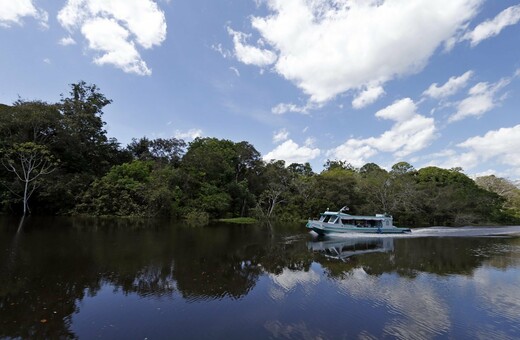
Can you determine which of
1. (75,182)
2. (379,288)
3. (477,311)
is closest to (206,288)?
(379,288)

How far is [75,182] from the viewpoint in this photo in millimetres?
37812

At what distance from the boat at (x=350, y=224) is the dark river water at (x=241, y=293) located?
1071cm

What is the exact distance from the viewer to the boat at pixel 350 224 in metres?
28.7

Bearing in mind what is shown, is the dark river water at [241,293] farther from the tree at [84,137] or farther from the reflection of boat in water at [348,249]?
the tree at [84,137]

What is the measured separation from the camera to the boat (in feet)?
94.2

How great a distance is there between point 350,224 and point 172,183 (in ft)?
76.0

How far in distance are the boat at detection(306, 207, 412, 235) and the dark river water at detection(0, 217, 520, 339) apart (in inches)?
422

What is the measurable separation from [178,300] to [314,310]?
12.6 ft

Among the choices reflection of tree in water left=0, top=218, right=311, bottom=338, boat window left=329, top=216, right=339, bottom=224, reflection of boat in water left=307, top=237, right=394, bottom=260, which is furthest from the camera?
boat window left=329, top=216, right=339, bottom=224

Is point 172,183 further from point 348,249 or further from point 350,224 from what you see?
point 348,249

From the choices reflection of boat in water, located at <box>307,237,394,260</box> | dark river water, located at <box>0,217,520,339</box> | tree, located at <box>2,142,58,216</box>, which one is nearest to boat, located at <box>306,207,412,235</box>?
reflection of boat in water, located at <box>307,237,394,260</box>

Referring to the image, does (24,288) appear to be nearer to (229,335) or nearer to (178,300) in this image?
(178,300)

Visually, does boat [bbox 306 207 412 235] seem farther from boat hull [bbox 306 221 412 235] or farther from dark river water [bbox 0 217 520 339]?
dark river water [bbox 0 217 520 339]

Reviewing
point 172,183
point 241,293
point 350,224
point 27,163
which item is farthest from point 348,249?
point 27,163
